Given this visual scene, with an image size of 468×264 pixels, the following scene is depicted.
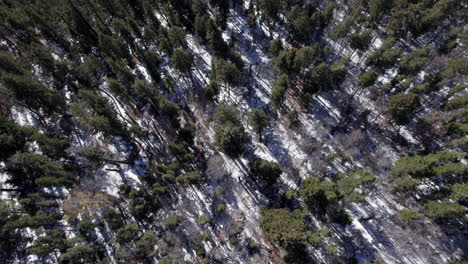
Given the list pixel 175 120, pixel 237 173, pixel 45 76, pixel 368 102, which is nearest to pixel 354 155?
pixel 368 102

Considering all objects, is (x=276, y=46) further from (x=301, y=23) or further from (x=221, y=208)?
(x=221, y=208)

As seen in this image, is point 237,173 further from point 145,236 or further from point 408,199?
point 408,199

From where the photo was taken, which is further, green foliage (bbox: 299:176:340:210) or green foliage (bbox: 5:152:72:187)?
green foliage (bbox: 5:152:72:187)

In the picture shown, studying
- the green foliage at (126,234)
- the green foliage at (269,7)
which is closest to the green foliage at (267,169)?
the green foliage at (126,234)

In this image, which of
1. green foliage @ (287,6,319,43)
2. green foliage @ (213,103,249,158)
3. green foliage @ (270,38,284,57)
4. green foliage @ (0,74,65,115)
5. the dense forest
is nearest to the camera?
the dense forest

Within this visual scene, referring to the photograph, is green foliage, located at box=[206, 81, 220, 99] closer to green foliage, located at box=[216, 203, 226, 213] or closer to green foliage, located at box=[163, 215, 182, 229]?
green foliage, located at box=[216, 203, 226, 213]

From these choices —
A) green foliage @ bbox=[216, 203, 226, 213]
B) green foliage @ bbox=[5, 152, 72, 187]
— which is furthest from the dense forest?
green foliage @ bbox=[216, 203, 226, 213]

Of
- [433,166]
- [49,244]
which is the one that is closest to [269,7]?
[433,166]
